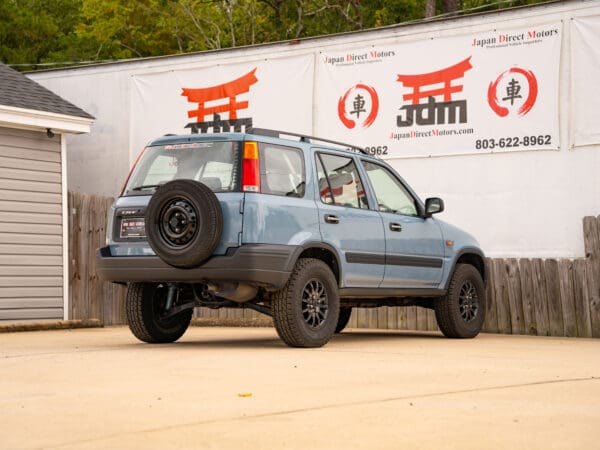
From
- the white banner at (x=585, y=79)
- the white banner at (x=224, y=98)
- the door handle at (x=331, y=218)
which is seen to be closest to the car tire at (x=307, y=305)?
the door handle at (x=331, y=218)

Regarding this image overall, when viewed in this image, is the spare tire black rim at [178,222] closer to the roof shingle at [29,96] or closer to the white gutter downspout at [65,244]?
the roof shingle at [29,96]

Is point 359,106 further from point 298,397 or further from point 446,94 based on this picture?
point 298,397

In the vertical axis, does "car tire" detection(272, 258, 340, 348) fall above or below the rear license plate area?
below

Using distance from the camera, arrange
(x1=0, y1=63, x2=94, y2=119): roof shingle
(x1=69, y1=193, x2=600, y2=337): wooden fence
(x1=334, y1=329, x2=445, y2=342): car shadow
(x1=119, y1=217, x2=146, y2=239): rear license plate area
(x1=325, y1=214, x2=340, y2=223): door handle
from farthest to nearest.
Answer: (x1=0, y1=63, x2=94, y2=119): roof shingle → (x1=69, y1=193, x2=600, y2=337): wooden fence → (x1=334, y1=329, x2=445, y2=342): car shadow → (x1=325, y1=214, x2=340, y2=223): door handle → (x1=119, y1=217, x2=146, y2=239): rear license plate area

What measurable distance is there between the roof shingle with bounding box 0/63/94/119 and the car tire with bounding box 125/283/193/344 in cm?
600

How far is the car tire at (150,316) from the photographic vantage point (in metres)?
11.1

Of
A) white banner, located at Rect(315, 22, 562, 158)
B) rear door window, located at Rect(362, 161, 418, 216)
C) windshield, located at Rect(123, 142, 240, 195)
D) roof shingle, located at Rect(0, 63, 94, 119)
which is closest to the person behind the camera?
windshield, located at Rect(123, 142, 240, 195)

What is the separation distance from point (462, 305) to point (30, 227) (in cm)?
721

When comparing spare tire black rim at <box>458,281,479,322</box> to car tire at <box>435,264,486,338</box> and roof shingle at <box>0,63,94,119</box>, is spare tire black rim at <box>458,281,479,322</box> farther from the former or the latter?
roof shingle at <box>0,63,94,119</box>

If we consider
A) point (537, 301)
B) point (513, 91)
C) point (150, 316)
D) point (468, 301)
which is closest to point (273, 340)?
point (150, 316)

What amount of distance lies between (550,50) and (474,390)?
8.36 m

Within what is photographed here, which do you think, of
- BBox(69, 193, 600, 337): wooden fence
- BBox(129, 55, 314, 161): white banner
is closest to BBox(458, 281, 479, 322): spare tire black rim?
BBox(69, 193, 600, 337): wooden fence

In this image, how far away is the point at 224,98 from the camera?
57.5ft

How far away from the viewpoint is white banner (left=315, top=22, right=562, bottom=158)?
1441 centimetres
